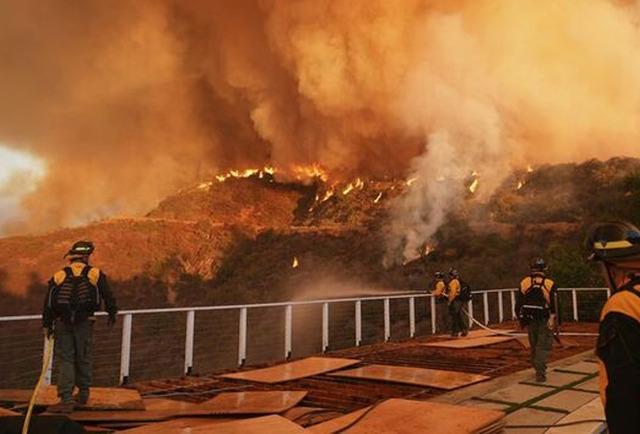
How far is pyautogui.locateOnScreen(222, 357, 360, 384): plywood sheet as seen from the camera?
8.05 meters

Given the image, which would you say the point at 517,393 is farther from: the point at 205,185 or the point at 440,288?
the point at 205,185

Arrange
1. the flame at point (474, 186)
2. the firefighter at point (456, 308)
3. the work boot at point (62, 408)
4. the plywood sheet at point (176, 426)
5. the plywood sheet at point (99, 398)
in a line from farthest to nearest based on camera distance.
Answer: the flame at point (474, 186)
the firefighter at point (456, 308)
the plywood sheet at point (99, 398)
the work boot at point (62, 408)
the plywood sheet at point (176, 426)

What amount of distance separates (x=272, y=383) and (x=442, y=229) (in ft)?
169

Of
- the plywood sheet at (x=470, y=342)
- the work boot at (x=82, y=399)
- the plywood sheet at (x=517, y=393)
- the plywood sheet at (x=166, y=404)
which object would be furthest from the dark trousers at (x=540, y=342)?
the work boot at (x=82, y=399)

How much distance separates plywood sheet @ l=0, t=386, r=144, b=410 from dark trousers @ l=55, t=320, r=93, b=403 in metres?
0.26

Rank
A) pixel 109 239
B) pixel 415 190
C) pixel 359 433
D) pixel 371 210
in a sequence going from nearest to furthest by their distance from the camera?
pixel 359 433
pixel 415 190
pixel 109 239
pixel 371 210

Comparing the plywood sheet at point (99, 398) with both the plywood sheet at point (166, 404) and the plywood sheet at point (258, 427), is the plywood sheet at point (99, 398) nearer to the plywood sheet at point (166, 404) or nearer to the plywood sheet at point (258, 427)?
the plywood sheet at point (166, 404)

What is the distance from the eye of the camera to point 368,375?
8.09m

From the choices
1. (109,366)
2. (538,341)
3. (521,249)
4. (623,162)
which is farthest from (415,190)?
(623,162)

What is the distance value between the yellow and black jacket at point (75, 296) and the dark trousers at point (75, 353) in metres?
0.17

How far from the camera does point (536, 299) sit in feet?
25.3

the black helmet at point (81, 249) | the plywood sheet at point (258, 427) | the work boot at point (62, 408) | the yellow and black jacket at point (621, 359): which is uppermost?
the black helmet at point (81, 249)

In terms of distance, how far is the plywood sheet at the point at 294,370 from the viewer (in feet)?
26.4

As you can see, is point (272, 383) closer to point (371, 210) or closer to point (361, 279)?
point (361, 279)
